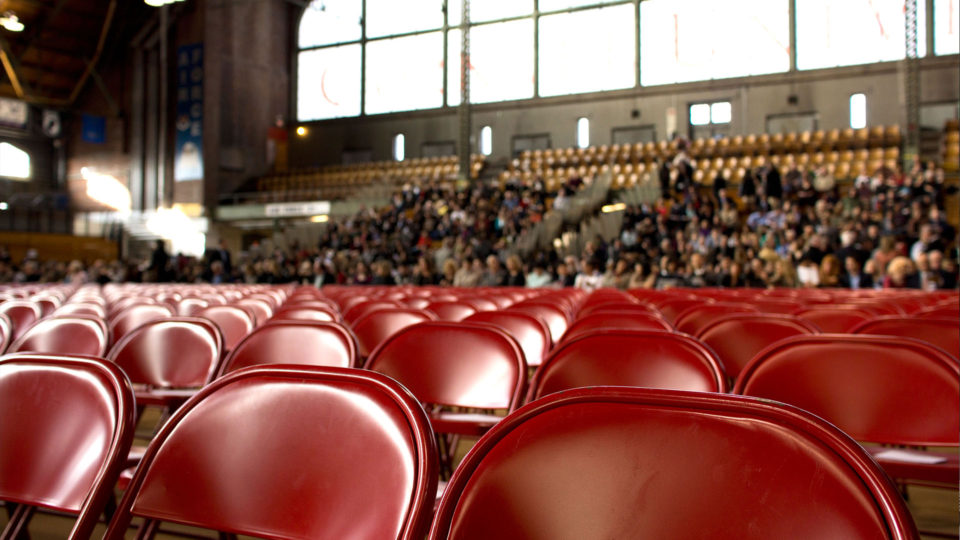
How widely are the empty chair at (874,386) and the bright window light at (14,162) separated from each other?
36.4 meters

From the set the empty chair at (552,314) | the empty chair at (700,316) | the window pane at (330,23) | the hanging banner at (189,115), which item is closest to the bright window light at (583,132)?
the window pane at (330,23)

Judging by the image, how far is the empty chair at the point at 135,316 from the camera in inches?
183

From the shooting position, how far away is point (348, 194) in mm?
26109

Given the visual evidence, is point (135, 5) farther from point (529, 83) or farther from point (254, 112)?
point (529, 83)

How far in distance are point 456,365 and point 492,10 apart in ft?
88.2

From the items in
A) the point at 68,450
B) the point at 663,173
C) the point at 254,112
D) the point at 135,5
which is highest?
the point at 135,5

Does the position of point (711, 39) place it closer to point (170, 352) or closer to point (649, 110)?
point (649, 110)

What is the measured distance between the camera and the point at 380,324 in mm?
4156

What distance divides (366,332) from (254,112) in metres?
28.0

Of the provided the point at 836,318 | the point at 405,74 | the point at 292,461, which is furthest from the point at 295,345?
the point at 405,74

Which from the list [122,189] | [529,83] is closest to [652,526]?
[529,83]

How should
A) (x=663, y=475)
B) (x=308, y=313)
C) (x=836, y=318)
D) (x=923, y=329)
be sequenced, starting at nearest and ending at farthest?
(x=663, y=475)
(x=923, y=329)
(x=836, y=318)
(x=308, y=313)

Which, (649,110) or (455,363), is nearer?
(455,363)

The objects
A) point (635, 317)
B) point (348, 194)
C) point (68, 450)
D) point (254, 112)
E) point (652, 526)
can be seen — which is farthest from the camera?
point (254, 112)
